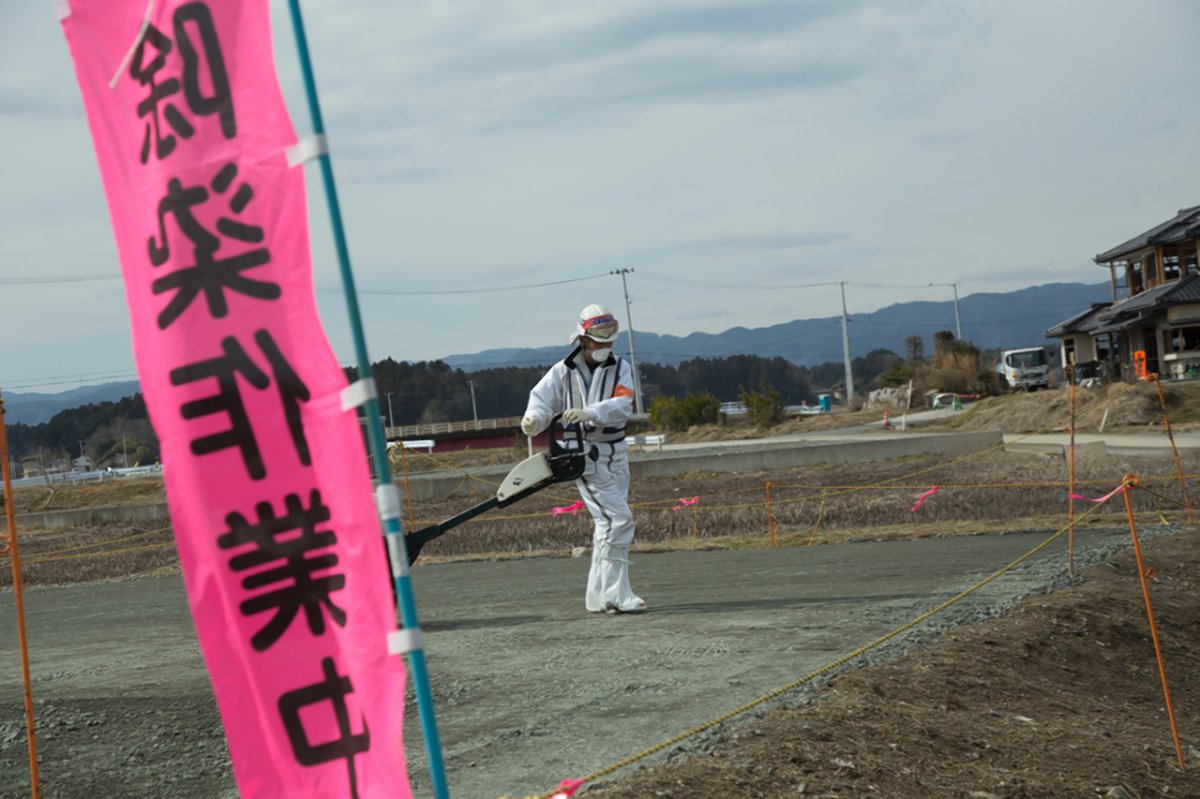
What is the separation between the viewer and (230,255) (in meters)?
3.33

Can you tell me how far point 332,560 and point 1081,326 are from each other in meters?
63.6

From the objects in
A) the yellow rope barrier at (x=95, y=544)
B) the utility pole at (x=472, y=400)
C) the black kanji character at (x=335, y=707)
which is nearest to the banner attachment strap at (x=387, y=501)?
the black kanji character at (x=335, y=707)

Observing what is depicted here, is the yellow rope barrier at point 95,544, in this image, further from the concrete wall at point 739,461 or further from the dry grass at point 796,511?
the concrete wall at point 739,461

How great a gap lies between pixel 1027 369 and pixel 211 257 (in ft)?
208

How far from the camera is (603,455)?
32.3ft

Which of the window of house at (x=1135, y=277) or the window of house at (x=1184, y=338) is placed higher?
the window of house at (x=1135, y=277)

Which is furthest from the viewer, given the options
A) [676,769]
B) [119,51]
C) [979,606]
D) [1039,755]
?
[979,606]

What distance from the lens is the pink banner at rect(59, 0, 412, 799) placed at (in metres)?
3.30

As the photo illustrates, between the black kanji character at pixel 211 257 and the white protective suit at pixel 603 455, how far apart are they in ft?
21.0

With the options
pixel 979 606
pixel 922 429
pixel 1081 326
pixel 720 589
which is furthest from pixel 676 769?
pixel 1081 326

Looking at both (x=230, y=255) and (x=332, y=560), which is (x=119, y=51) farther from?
(x=332, y=560)

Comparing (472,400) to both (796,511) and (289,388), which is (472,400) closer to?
(796,511)

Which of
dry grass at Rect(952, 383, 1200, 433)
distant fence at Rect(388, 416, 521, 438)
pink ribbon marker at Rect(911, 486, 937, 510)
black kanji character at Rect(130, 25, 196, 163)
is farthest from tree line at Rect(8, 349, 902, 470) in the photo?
black kanji character at Rect(130, 25, 196, 163)

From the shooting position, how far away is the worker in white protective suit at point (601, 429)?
32.0 ft
